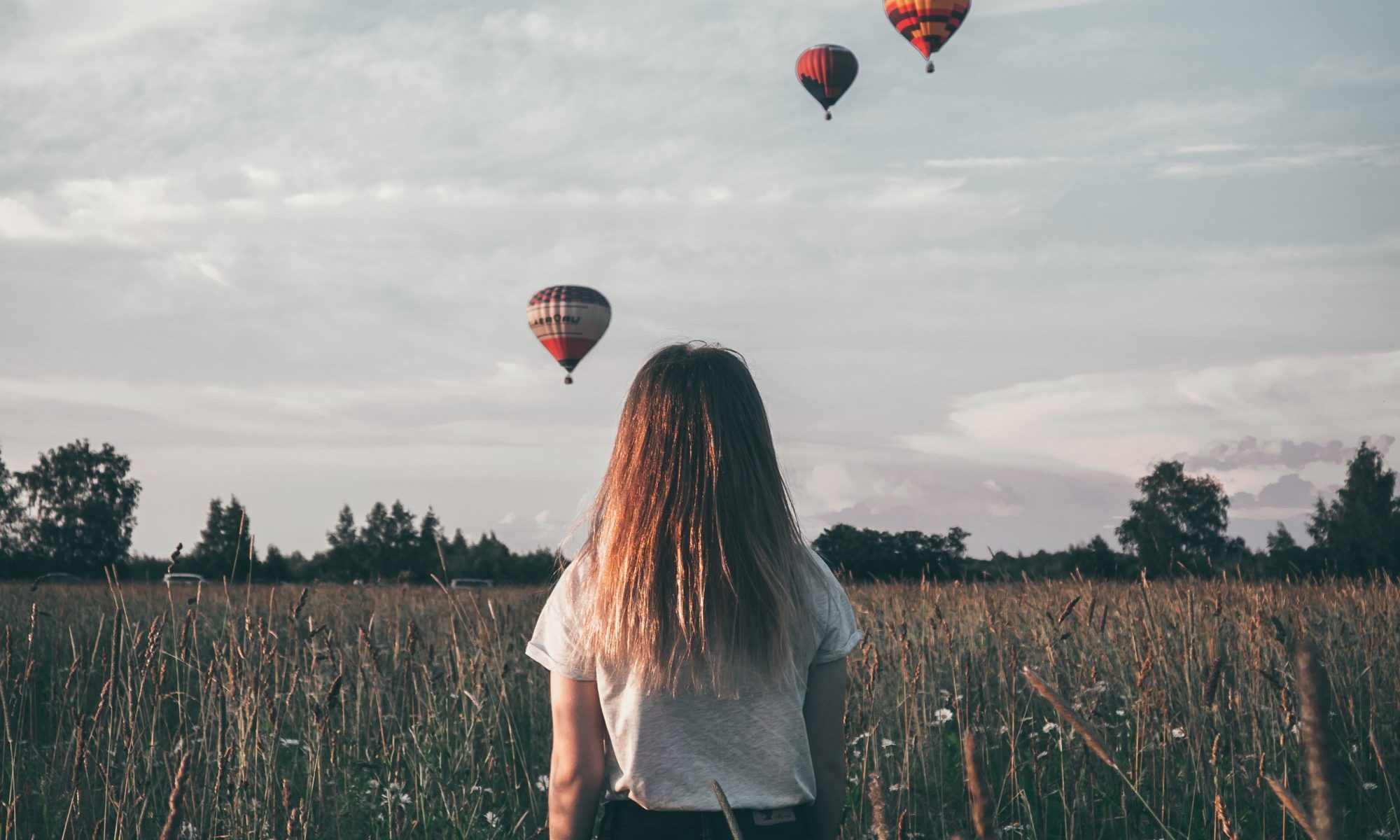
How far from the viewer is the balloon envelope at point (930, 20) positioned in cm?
2106

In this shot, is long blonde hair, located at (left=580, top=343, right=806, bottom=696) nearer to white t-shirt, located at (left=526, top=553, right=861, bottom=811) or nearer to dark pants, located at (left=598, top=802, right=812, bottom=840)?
white t-shirt, located at (left=526, top=553, right=861, bottom=811)

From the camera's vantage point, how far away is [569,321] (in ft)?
76.7

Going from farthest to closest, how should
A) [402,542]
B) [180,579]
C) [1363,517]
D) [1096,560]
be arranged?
[402,542]
[1363,517]
[180,579]
[1096,560]

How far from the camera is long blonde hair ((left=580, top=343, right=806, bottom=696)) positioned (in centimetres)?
215

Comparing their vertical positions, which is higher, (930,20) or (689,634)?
(930,20)

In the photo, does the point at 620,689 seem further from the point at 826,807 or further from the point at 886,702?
the point at 886,702

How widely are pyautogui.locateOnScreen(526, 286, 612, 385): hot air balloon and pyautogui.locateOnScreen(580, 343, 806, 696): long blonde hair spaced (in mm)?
21385

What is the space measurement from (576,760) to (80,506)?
7604cm

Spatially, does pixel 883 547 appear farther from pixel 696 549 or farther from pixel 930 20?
pixel 696 549

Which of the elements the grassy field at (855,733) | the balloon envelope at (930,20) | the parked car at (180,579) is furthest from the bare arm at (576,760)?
the balloon envelope at (930,20)

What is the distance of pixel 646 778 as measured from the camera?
2.19 metres

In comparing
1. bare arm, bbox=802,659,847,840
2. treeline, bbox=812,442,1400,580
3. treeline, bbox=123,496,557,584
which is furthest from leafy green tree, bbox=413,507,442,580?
bare arm, bbox=802,659,847,840

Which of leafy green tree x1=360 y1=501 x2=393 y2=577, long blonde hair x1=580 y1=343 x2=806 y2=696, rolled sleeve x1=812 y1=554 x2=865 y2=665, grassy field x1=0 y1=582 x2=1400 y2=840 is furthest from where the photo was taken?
leafy green tree x1=360 y1=501 x2=393 y2=577

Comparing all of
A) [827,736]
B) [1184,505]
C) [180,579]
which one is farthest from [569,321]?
[1184,505]
